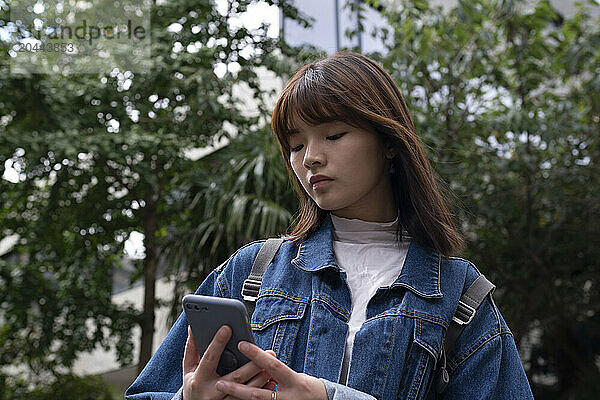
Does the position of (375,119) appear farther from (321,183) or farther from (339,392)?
(339,392)

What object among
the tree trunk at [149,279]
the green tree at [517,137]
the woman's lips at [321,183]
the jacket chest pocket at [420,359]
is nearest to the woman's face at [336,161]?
the woman's lips at [321,183]

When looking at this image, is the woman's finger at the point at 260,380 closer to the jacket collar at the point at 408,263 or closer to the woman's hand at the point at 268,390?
the woman's hand at the point at 268,390

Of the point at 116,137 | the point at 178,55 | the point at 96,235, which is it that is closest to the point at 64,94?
the point at 116,137

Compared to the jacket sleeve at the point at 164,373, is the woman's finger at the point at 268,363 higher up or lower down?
higher up

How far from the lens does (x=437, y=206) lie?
4.10ft

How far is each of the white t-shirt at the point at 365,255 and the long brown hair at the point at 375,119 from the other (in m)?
0.04

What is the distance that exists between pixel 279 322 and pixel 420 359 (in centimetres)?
25

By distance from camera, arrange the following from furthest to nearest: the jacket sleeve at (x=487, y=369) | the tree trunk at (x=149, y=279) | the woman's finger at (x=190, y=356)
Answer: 1. the tree trunk at (x=149, y=279)
2. the jacket sleeve at (x=487, y=369)
3. the woman's finger at (x=190, y=356)

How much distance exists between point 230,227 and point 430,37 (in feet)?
5.40

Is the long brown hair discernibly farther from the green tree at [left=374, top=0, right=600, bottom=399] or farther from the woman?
the green tree at [left=374, top=0, right=600, bottom=399]

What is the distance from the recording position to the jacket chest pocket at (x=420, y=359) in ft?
3.57

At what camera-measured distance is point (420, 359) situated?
109cm

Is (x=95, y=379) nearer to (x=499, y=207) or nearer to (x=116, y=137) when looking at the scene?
(x=116, y=137)

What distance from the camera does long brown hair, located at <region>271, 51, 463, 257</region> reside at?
1.15 meters
